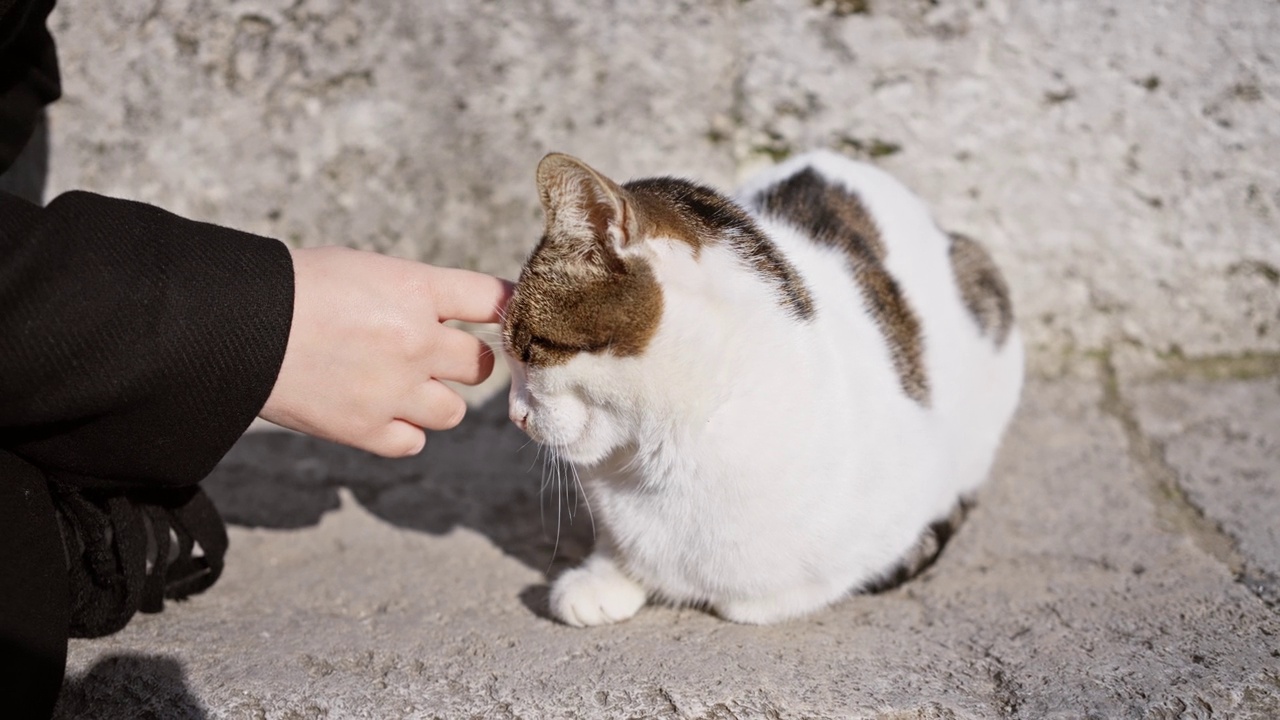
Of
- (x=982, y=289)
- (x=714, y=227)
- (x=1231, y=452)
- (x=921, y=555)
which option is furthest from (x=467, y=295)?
(x=1231, y=452)

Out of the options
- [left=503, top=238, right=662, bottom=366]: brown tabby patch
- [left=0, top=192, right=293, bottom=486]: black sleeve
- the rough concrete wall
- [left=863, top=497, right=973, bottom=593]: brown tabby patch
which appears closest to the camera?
[left=0, top=192, right=293, bottom=486]: black sleeve

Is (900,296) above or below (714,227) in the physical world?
below

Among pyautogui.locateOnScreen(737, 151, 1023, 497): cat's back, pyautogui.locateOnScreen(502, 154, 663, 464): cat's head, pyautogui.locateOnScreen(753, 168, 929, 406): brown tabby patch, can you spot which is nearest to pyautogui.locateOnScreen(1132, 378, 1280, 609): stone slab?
pyautogui.locateOnScreen(737, 151, 1023, 497): cat's back

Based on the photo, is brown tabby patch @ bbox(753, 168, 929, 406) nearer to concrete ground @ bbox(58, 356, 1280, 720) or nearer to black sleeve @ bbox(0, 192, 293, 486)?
concrete ground @ bbox(58, 356, 1280, 720)

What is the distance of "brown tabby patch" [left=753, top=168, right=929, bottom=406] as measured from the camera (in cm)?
178

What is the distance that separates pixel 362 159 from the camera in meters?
2.51

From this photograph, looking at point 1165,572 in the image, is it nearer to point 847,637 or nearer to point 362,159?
point 847,637

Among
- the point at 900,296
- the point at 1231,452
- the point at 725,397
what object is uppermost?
the point at 725,397

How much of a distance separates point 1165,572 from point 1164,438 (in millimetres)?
579

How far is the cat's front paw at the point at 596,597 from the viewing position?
5.47 feet

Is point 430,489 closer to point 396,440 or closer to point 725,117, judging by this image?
point 396,440

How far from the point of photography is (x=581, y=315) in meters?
1.41

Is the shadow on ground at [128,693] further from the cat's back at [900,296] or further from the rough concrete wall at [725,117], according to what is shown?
the rough concrete wall at [725,117]

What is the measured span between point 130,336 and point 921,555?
132 centimetres
